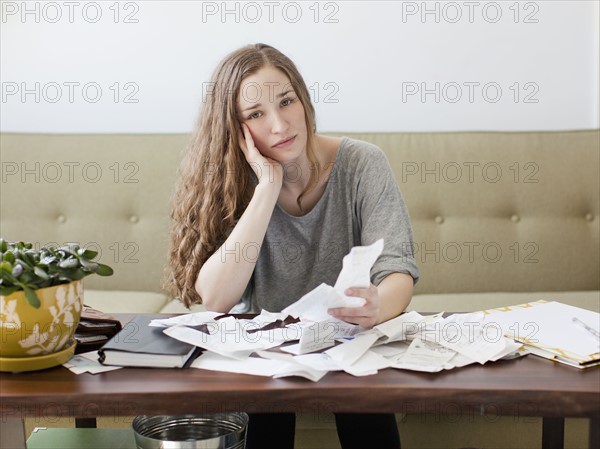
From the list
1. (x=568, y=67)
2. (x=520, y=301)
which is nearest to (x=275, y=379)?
(x=520, y=301)

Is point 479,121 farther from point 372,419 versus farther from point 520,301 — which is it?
point 372,419

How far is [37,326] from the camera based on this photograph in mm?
1110

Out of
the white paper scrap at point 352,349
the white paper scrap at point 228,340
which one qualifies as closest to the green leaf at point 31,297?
the white paper scrap at point 228,340

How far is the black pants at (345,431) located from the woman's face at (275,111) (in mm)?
579

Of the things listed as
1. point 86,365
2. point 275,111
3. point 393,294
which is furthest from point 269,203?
point 86,365

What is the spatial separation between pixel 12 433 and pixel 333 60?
1.82 metres

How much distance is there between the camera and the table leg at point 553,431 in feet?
4.36

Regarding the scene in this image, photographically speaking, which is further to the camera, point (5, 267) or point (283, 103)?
point (283, 103)

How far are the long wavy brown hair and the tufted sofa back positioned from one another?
67cm

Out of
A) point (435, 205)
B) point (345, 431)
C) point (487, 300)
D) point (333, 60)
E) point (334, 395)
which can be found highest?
point (333, 60)

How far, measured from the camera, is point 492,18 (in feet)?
8.30

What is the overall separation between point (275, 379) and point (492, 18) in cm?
189

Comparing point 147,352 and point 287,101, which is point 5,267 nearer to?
point 147,352

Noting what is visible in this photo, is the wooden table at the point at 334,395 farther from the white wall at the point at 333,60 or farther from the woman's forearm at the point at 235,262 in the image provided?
the white wall at the point at 333,60
